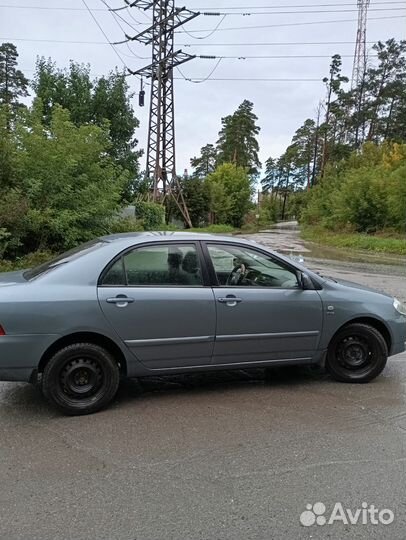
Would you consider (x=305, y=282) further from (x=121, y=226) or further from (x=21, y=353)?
(x=121, y=226)

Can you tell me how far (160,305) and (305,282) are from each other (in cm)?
146

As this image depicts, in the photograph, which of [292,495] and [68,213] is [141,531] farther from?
[68,213]

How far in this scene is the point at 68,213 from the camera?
11422mm

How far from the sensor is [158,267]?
420 centimetres

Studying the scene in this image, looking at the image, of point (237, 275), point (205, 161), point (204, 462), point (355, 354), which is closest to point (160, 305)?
point (237, 275)

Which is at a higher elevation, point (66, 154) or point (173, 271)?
point (66, 154)

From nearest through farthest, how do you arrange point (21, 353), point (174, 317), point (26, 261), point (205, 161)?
point (21, 353), point (174, 317), point (26, 261), point (205, 161)

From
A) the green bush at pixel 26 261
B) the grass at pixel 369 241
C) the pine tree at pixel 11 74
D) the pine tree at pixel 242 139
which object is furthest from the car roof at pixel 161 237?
the pine tree at pixel 242 139

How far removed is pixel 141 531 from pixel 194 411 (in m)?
1.54

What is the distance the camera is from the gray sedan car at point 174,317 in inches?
149

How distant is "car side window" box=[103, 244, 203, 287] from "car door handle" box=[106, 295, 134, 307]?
5.6 inches

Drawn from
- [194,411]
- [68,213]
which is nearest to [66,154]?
[68,213]

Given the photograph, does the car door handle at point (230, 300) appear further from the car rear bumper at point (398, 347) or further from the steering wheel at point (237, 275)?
the car rear bumper at point (398, 347)

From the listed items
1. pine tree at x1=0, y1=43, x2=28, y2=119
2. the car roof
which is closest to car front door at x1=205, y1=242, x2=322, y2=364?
the car roof
